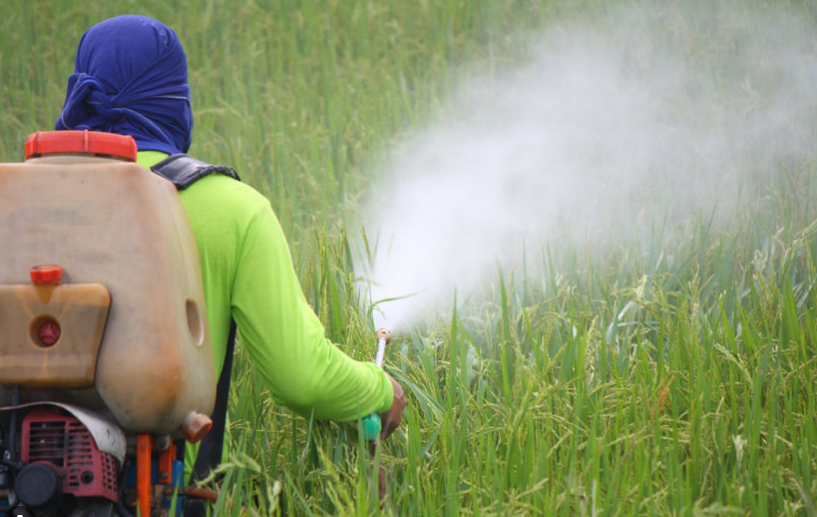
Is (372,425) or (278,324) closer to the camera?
(278,324)

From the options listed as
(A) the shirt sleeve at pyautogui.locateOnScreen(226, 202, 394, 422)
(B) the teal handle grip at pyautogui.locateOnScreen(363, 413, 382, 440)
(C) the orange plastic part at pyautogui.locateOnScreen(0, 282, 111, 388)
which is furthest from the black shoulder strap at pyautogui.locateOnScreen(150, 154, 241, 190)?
(B) the teal handle grip at pyautogui.locateOnScreen(363, 413, 382, 440)

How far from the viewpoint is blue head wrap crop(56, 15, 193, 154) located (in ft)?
5.90

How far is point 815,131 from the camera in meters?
4.60

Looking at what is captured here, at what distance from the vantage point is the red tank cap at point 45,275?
1.43 meters

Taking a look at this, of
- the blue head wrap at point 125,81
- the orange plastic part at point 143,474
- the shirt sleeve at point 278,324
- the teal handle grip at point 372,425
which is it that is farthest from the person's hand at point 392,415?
the blue head wrap at point 125,81

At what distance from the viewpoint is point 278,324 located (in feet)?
5.67

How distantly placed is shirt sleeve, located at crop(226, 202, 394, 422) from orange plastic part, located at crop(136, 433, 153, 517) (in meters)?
0.31

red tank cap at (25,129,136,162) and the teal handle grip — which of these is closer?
red tank cap at (25,129,136,162)

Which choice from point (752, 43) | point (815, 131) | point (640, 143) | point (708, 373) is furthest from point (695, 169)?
point (708, 373)

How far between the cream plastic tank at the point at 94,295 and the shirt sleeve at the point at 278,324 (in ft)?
0.75

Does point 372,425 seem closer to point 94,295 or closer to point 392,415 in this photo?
point 392,415

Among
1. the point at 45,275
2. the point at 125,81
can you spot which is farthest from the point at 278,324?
the point at 125,81

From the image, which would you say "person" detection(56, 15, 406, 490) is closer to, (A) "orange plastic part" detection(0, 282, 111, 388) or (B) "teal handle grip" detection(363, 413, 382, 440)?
(B) "teal handle grip" detection(363, 413, 382, 440)

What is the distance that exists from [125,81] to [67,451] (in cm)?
80
